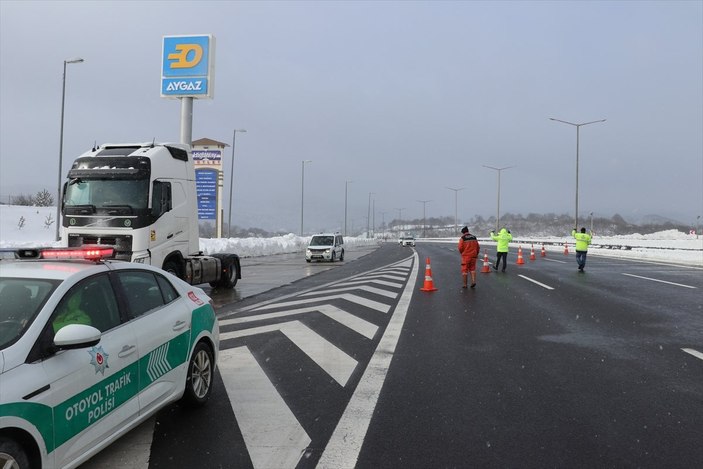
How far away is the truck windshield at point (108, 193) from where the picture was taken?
11625 millimetres

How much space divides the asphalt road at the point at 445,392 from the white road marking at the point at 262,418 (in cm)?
2

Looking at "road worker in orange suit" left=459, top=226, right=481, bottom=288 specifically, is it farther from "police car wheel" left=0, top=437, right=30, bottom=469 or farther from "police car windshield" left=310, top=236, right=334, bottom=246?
"police car windshield" left=310, top=236, right=334, bottom=246

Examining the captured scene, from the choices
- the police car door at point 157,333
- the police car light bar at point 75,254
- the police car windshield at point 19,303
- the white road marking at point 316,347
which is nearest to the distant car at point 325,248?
the white road marking at point 316,347

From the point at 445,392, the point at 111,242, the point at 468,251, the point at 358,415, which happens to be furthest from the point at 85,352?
the point at 468,251

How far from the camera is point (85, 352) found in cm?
333

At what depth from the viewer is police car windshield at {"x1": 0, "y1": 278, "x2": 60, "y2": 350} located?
3.15 m

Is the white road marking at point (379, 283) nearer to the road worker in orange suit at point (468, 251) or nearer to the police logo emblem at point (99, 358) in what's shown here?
the road worker in orange suit at point (468, 251)

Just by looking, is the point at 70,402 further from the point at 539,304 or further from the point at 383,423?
the point at 539,304

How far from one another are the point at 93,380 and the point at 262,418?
1697 millimetres

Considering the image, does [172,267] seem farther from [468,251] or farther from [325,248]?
[325,248]

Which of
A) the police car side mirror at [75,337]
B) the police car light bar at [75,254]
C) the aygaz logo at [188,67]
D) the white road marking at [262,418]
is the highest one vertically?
the aygaz logo at [188,67]

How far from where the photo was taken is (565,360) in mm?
6609

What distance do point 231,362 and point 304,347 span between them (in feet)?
3.94

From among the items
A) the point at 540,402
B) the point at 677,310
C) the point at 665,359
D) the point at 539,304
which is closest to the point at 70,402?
the point at 540,402
